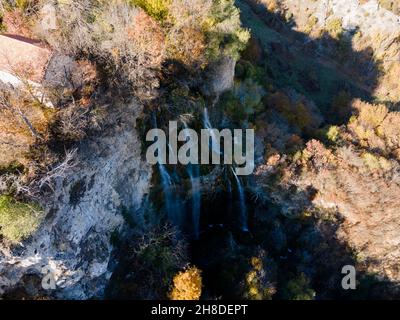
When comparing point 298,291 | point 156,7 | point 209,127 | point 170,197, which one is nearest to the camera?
point 156,7

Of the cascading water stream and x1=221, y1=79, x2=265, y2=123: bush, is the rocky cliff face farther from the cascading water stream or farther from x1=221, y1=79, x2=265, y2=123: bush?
x1=221, y1=79, x2=265, y2=123: bush

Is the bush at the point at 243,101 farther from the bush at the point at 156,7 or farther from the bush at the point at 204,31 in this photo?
the bush at the point at 156,7

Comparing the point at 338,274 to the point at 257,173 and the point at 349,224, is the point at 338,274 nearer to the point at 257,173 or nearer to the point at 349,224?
the point at 349,224

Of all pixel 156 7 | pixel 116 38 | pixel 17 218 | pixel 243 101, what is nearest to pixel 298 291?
pixel 243 101

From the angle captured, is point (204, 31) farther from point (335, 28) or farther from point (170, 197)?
point (335, 28)

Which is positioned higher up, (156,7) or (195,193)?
(156,7)

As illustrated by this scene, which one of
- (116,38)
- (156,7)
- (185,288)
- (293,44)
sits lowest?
(185,288)

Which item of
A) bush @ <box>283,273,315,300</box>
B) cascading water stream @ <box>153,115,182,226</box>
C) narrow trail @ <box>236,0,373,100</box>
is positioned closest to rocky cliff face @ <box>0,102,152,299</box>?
cascading water stream @ <box>153,115,182,226</box>
